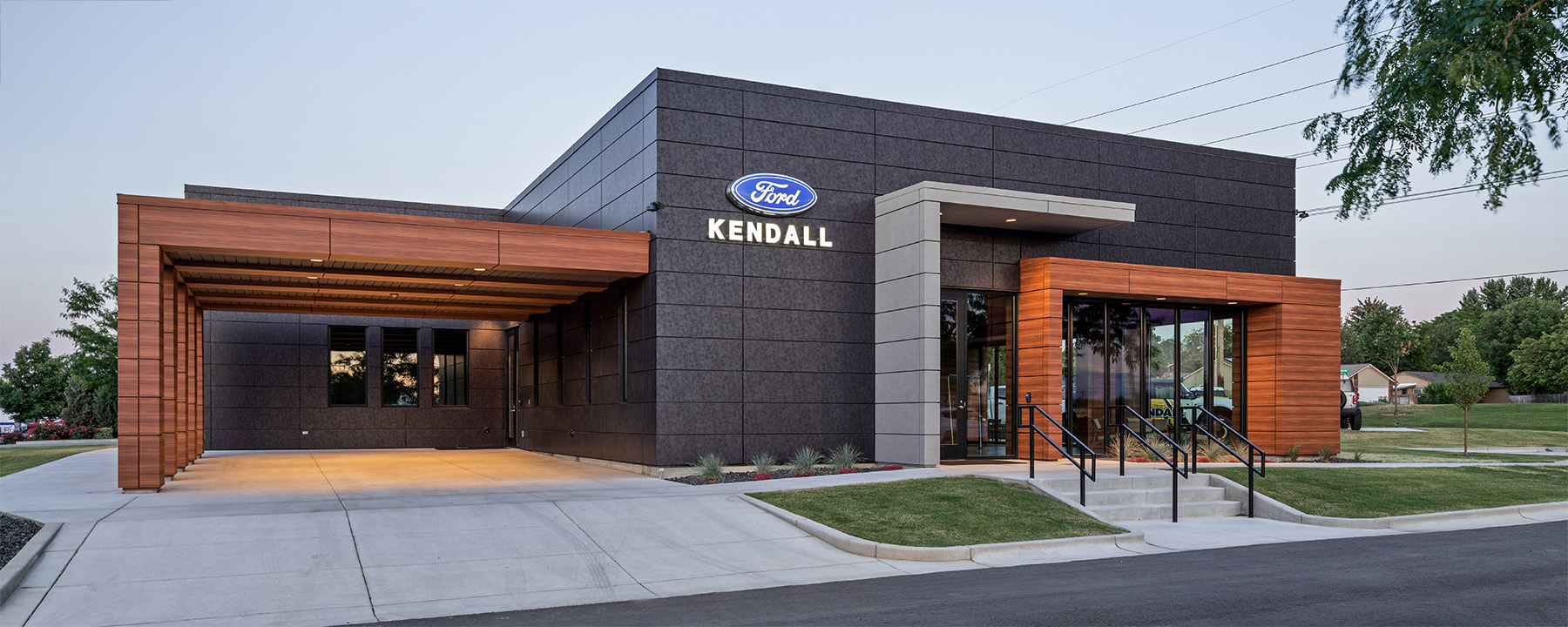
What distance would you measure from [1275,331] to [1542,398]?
2667 inches

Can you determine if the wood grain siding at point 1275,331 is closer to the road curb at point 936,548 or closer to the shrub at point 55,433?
the road curb at point 936,548

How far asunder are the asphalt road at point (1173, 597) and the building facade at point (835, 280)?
24.1 feet

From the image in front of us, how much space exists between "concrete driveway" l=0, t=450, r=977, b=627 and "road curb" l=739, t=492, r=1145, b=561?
0.15 meters

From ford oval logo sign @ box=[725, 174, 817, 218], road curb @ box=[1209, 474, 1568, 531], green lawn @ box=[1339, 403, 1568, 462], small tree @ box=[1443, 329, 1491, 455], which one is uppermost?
ford oval logo sign @ box=[725, 174, 817, 218]

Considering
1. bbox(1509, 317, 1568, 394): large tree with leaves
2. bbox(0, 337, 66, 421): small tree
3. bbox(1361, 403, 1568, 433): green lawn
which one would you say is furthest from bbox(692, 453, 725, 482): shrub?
bbox(1509, 317, 1568, 394): large tree with leaves

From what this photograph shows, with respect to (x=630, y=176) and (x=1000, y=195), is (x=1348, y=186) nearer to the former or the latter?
(x=1000, y=195)

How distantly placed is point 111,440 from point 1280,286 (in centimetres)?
3451

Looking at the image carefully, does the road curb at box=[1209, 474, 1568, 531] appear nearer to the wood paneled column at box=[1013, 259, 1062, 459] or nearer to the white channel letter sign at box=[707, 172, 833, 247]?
the wood paneled column at box=[1013, 259, 1062, 459]

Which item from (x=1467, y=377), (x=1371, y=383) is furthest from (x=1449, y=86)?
(x=1371, y=383)

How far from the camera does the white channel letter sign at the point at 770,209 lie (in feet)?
57.6

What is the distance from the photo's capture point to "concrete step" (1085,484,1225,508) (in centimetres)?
1407

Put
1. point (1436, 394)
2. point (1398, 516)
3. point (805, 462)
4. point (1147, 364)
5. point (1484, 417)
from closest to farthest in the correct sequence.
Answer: point (1398, 516) → point (805, 462) → point (1147, 364) → point (1484, 417) → point (1436, 394)

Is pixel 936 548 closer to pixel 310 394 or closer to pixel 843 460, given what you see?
pixel 843 460

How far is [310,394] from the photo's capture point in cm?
2875
